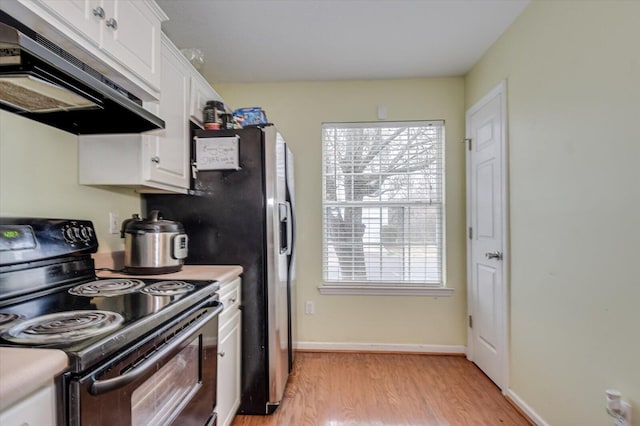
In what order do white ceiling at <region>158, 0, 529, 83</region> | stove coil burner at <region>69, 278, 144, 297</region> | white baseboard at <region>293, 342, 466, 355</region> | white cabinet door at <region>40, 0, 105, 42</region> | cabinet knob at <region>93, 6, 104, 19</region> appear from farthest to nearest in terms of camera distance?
white baseboard at <region>293, 342, 466, 355</region>
white ceiling at <region>158, 0, 529, 83</region>
stove coil burner at <region>69, 278, 144, 297</region>
cabinet knob at <region>93, 6, 104, 19</region>
white cabinet door at <region>40, 0, 105, 42</region>

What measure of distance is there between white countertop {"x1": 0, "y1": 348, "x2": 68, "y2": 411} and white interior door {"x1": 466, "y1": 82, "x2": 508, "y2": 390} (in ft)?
7.37

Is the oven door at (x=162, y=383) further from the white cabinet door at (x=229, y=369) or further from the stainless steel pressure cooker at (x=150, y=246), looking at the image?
the stainless steel pressure cooker at (x=150, y=246)

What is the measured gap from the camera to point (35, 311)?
97 cm

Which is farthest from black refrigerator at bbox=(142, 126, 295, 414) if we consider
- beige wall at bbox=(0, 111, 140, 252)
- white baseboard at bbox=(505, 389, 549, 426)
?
white baseboard at bbox=(505, 389, 549, 426)

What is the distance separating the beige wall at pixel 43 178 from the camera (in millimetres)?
1168

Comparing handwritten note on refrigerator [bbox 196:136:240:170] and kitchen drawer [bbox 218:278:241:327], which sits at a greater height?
handwritten note on refrigerator [bbox 196:136:240:170]

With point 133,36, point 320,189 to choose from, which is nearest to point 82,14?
point 133,36

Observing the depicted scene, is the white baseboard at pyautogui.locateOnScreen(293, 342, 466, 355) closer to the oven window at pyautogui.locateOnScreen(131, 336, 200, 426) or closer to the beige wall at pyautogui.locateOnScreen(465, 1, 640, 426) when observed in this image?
the beige wall at pyautogui.locateOnScreen(465, 1, 640, 426)

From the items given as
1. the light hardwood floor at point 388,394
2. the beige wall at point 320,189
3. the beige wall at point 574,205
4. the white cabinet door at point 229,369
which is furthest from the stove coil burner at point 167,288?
the beige wall at point 574,205

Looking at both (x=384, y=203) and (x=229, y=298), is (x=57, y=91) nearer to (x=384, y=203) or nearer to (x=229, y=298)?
(x=229, y=298)

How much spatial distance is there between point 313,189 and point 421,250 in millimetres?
1104

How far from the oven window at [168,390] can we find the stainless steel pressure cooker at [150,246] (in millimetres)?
519

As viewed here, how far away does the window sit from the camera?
2.74 metres

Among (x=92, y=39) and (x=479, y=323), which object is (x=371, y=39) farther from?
(x=479, y=323)
